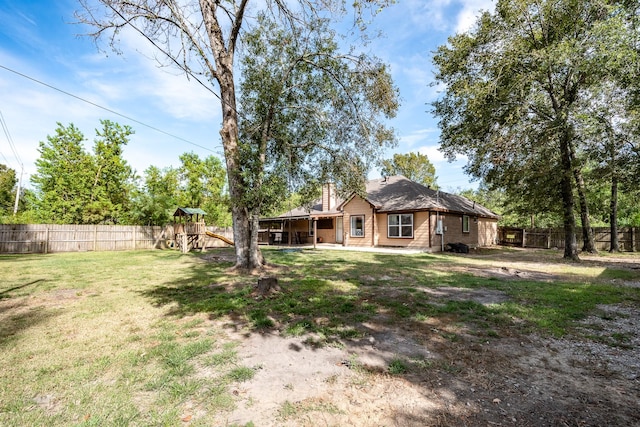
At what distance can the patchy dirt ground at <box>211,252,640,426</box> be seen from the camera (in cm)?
234

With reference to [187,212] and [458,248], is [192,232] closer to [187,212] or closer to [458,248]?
[187,212]

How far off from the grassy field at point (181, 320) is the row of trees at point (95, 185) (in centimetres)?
1220

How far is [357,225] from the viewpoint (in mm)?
20906

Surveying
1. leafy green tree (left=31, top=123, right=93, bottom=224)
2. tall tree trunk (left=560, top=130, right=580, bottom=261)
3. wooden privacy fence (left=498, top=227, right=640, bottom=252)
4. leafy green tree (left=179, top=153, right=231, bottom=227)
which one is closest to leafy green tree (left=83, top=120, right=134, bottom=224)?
leafy green tree (left=31, top=123, right=93, bottom=224)

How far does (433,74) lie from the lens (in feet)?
50.9

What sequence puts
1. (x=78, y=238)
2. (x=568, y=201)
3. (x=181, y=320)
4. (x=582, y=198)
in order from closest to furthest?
(x=181, y=320) < (x=568, y=201) < (x=582, y=198) < (x=78, y=238)

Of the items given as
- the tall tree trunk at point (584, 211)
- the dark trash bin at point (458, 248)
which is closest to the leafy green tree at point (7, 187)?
the dark trash bin at point (458, 248)

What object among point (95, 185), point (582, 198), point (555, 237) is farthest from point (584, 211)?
point (95, 185)

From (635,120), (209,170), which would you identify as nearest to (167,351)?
(635,120)

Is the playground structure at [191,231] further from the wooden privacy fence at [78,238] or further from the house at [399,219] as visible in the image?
the house at [399,219]

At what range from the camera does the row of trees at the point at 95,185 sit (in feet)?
66.8

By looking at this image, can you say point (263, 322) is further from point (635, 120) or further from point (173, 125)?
point (635, 120)

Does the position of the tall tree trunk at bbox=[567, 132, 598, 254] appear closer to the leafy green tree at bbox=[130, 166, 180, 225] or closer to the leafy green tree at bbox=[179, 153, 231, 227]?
the leafy green tree at bbox=[130, 166, 180, 225]

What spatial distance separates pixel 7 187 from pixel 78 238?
25.8m
